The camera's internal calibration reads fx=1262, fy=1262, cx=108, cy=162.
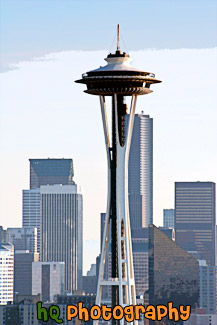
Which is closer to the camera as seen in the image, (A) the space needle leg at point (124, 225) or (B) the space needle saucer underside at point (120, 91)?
(A) the space needle leg at point (124, 225)

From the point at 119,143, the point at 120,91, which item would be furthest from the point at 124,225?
the point at 120,91

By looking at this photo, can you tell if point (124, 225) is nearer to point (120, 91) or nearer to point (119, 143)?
point (119, 143)

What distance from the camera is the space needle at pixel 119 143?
500 feet

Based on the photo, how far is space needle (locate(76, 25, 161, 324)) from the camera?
152 meters

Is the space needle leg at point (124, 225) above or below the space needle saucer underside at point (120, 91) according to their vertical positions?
below

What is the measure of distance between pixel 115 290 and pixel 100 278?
2469 mm

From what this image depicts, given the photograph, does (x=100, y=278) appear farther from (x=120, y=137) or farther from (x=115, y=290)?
(x=120, y=137)

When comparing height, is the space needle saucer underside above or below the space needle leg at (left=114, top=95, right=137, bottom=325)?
above

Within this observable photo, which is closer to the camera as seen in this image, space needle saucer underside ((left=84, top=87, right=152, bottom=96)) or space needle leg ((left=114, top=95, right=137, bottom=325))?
space needle leg ((left=114, top=95, right=137, bottom=325))

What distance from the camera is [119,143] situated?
152125 millimetres

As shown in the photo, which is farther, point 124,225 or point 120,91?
point 120,91

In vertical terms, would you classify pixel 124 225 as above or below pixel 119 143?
below

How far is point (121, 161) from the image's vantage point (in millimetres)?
152250

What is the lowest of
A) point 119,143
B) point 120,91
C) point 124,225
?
point 124,225
